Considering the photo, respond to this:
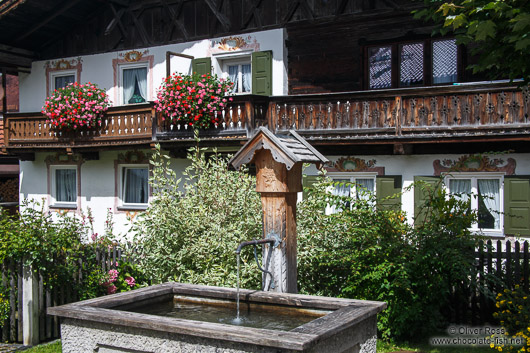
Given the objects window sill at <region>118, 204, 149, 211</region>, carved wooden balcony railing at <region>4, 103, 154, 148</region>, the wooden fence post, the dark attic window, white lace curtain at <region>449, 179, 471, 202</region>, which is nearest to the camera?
the wooden fence post

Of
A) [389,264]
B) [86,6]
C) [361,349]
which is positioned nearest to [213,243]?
[389,264]

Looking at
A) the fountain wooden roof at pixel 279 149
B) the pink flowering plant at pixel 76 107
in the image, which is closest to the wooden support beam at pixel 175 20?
the pink flowering plant at pixel 76 107

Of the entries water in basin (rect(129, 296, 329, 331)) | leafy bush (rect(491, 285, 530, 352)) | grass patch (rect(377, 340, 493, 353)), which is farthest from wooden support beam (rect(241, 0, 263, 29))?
water in basin (rect(129, 296, 329, 331))

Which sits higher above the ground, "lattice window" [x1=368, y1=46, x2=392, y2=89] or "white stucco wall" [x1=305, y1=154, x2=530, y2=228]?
"lattice window" [x1=368, y1=46, x2=392, y2=89]

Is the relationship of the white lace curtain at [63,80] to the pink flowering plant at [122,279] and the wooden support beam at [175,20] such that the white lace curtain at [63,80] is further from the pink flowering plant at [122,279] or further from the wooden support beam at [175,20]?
the pink flowering plant at [122,279]

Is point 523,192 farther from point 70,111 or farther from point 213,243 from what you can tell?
point 70,111

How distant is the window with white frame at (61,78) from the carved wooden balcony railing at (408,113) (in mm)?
8709

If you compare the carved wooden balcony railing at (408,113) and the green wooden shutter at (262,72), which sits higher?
the green wooden shutter at (262,72)

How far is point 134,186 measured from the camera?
63.4 ft

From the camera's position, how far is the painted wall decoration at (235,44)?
17094mm

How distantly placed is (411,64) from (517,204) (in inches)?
170

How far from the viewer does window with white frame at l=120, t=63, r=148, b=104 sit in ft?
63.1

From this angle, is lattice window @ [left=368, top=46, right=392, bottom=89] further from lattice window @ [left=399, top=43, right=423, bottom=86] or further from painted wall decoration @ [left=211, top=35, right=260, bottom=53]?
painted wall decoration @ [left=211, top=35, right=260, bottom=53]

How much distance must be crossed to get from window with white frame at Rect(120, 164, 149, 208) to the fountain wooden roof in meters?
12.4
